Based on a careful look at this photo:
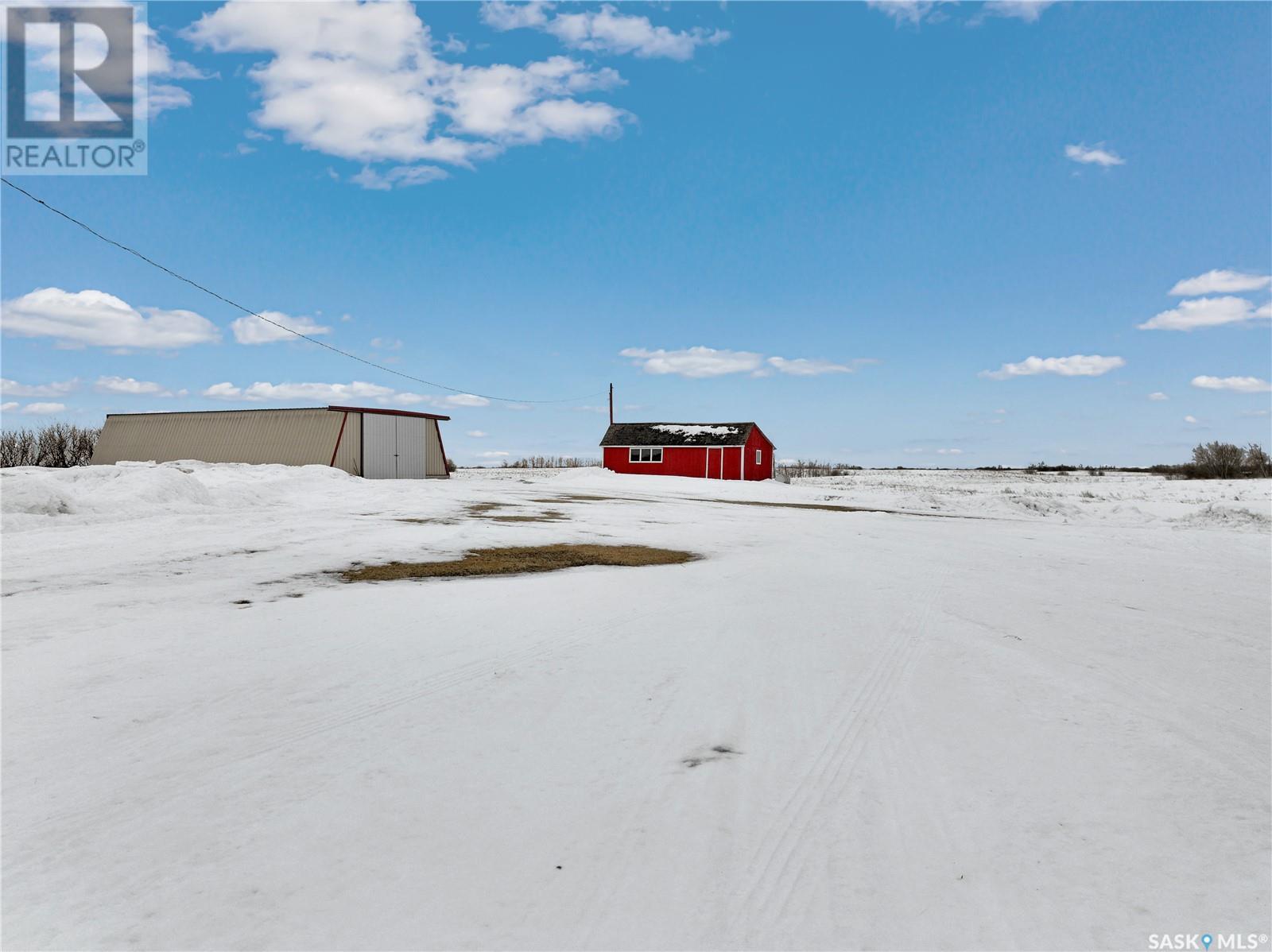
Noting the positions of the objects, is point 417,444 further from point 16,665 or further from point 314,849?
point 314,849

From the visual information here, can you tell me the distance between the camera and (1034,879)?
9.27ft

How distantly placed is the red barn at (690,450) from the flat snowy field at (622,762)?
3474 cm

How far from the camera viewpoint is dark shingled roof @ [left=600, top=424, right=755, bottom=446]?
143 ft

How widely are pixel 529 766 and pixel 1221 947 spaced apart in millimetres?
2877

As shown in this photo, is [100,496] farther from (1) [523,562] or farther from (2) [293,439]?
(2) [293,439]

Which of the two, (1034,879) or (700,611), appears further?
(700,611)

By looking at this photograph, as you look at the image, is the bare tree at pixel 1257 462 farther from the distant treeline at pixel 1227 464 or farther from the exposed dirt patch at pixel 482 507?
the exposed dirt patch at pixel 482 507

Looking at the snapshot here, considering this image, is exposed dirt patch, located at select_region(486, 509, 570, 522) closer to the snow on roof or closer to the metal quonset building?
the metal quonset building

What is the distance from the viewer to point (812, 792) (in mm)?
3449

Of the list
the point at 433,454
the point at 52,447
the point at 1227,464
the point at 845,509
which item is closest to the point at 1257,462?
the point at 1227,464

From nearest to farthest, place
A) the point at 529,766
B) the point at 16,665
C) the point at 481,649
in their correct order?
the point at 529,766 → the point at 16,665 → the point at 481,649

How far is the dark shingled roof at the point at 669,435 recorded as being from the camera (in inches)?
1716

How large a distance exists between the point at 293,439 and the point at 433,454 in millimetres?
6802

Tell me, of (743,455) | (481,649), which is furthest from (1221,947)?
(743,455)
